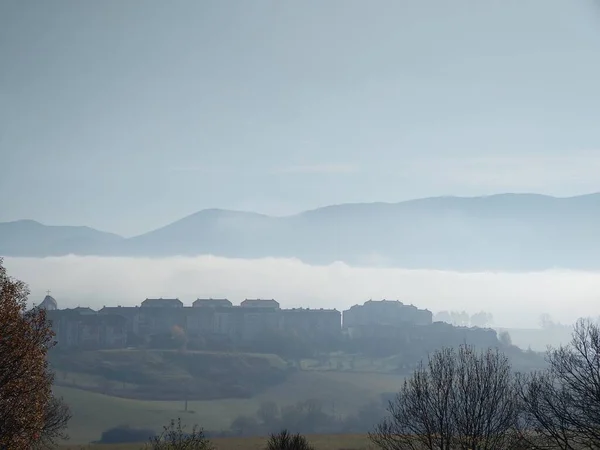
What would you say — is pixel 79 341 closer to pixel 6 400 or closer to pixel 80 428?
pixel 80 428

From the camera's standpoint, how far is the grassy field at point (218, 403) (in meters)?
119

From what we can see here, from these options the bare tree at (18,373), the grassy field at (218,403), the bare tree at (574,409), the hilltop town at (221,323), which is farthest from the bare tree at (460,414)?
the hilltop town at (221,323)

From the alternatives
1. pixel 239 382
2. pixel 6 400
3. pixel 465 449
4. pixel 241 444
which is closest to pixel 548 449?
pixel 465 449

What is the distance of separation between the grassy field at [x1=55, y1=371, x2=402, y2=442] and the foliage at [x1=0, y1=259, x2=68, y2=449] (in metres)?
86.9

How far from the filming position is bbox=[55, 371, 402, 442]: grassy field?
119 m

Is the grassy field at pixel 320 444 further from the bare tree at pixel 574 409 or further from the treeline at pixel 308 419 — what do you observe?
the treeline at pixel 308 419

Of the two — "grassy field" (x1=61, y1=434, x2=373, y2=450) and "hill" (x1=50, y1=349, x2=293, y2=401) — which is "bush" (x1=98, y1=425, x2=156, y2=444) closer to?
"hill" (x1=50, y1=349, x2=293, y2=401)

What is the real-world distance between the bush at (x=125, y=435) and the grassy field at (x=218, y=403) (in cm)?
160

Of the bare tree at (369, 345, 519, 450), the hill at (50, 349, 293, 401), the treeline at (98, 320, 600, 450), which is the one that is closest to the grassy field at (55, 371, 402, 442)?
the hill at (50, 349, 293, 401)

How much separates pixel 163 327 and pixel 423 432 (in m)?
162

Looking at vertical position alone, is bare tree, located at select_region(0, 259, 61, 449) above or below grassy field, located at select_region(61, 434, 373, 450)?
above

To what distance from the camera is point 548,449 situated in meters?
32.7

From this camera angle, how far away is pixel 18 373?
26.7m

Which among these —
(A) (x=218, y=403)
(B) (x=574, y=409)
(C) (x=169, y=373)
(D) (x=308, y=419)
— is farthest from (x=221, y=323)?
(B) (x=574, y=409)
